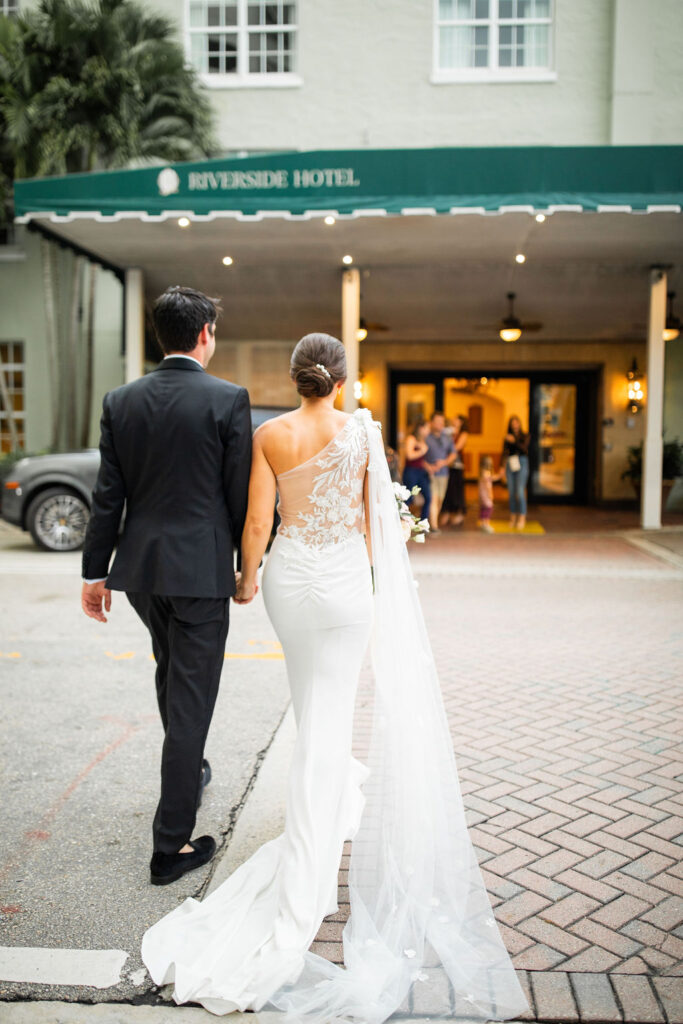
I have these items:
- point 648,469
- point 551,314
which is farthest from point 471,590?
point 551,314

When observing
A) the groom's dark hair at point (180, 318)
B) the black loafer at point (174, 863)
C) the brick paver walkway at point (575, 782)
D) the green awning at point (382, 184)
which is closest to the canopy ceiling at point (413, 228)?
the green awning at point (382, 184)

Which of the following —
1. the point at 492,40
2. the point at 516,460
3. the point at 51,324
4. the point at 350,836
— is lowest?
the point at 350,836

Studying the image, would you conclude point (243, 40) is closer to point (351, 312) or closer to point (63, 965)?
point (351, 312)

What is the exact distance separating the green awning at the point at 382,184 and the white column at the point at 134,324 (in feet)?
9.80

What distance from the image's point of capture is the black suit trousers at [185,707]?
3066mm

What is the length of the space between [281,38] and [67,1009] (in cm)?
1876

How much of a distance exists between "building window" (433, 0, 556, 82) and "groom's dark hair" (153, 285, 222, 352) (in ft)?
52.9

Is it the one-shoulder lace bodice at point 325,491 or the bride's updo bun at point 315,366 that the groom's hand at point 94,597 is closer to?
the one-shoulder lace bodice at point 325,491

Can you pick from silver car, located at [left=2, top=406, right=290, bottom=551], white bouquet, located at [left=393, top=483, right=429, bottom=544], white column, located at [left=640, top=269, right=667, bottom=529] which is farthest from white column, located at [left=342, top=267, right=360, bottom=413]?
white bouquet, located at [left=393, top=483, right=429, bottom=544]

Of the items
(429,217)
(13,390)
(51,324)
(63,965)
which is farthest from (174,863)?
(13,390)

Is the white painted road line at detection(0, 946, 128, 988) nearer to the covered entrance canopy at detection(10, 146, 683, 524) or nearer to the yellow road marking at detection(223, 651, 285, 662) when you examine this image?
the yellow road marking at detection(223, 651, 285, 662)

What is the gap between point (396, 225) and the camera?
11.4m

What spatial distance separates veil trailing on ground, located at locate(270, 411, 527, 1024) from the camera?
244 cm

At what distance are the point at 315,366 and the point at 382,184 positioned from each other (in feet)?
27.9
